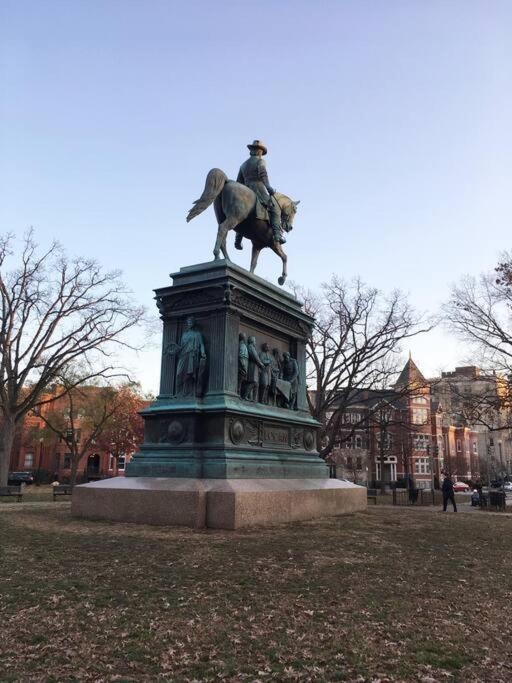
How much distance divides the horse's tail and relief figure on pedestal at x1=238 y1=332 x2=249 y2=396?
3610mm

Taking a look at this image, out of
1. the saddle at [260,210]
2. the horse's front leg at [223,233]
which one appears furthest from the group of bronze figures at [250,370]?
the saddle at [260,210]

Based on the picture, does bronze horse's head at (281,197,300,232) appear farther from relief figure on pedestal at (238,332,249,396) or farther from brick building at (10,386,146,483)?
brick building at (10,386,146,483)

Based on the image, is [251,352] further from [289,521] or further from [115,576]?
[115,576]

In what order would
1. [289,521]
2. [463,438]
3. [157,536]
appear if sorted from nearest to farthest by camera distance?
[157,536] < [289,521] < [463,438]

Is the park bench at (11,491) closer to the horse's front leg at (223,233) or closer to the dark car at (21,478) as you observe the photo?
the horse's front leg at (223,233)

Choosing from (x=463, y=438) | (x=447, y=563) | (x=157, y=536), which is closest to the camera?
(x=447, y=563)

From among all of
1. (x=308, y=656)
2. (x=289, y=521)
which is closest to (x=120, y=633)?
(x=308, y=656)

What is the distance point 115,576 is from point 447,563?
16.1 feet

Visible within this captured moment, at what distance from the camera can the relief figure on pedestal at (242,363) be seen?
44.9 ft

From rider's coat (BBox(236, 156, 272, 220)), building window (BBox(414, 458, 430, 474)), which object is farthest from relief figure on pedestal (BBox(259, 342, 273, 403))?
building window (BBox(414, 458, 430, 474))

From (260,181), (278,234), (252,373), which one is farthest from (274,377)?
(260,181)

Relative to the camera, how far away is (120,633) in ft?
16.4

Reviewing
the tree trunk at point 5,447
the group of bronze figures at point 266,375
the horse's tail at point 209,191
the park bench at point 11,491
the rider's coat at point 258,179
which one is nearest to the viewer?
the group of bronze figures at point 266,375

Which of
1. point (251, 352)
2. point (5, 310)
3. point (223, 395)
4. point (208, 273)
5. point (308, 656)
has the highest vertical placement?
point (5, 310)
